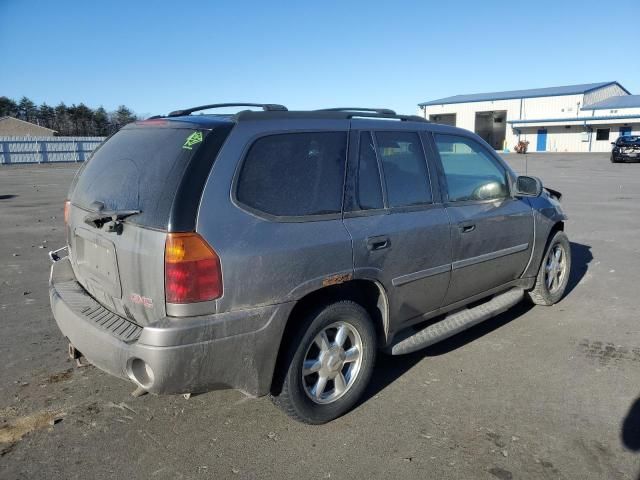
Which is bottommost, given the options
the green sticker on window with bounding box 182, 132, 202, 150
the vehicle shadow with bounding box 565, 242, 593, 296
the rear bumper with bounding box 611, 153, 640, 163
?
the vehicle shadow with bounding box 565, 242, 593, 296

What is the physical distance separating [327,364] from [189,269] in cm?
112

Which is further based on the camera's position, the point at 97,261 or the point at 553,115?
the point at 553,115

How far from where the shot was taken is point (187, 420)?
330 centimetres

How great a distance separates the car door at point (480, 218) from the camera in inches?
159

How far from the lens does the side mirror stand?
4.61 meters

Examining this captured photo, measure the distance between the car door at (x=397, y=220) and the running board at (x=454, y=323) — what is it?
0.15 m

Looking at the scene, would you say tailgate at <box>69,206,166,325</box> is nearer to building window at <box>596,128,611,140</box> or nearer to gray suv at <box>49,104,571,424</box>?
gray suv at <box>49,104,571,424</box>

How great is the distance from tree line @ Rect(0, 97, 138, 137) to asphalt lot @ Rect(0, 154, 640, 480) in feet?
202

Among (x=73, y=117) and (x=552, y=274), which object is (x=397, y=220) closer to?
(x=552, y=274)

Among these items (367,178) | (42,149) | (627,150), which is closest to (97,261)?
(367,178)

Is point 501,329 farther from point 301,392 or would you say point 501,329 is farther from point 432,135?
point 301,392

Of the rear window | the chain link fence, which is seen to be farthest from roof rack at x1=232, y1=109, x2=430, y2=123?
the chain link fence

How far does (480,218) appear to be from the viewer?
4180 mm

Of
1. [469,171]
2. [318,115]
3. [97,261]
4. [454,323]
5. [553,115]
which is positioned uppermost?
[553,115]
